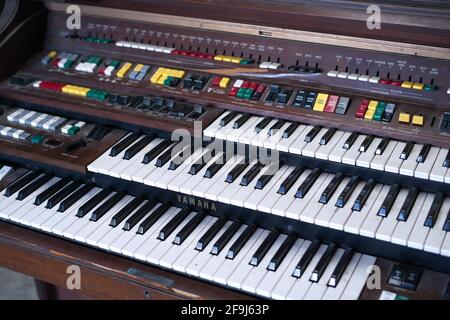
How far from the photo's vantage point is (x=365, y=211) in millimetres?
1924

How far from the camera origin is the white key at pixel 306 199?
76.2 inches

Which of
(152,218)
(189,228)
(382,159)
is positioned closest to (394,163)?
(382,159)

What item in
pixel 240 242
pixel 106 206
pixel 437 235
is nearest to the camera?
pixel 437 235

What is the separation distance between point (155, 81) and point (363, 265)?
108 centimetres

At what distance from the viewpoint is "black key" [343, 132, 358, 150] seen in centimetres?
205

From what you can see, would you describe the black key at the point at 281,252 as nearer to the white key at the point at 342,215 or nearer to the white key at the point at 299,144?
the white key at the point at 342,215

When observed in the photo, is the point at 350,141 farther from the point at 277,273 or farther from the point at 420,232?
the point at 277,273

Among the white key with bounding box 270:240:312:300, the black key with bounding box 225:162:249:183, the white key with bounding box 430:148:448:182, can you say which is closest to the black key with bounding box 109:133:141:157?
the black key with bounding box 225:162:249:183

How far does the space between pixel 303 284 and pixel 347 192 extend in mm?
341

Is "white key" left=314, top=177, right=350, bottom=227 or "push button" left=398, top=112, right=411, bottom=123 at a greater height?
Answer: "push button" left=398, top=112, right=411, bottom=123

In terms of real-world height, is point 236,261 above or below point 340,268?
below

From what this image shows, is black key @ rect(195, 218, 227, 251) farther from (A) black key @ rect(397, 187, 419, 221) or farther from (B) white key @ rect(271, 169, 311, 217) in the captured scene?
(A) black key @ rect(397, 187, 419, 221)

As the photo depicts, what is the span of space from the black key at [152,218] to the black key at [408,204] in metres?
0.81
